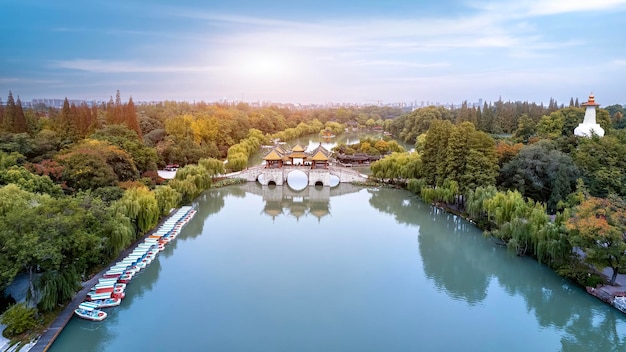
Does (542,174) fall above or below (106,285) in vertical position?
above

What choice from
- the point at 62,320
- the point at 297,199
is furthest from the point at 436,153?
the point at 62,320

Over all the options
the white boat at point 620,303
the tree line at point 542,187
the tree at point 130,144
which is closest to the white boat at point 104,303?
the tree at point 130,144

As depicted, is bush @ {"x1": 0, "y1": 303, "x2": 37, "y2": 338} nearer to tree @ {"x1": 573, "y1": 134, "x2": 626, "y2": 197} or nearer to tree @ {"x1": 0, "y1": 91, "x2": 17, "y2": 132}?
tree @ {"x1": 0, "y1": 91, "x2": 17, "y2": 132}

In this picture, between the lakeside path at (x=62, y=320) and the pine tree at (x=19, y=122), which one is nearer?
the lakeside path at (x=62, y=320)

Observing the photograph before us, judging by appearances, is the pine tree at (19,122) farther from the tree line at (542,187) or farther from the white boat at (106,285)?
the tree line at (542,187)

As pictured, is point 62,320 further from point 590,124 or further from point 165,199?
point 590,124

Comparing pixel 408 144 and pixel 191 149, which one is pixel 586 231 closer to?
pixel 191 149

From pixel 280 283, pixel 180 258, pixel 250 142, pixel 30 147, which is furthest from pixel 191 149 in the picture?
pixel 280 283
